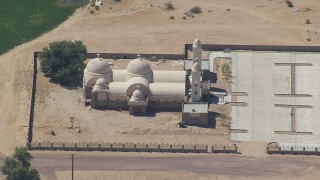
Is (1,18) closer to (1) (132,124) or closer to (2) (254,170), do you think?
(1) (132,124)

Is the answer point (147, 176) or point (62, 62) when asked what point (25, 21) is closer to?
point (62, 62)

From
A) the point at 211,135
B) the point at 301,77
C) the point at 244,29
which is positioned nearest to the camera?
the point at 211,135

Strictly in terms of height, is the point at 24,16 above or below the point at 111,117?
above

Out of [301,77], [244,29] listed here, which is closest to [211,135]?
[301,77]

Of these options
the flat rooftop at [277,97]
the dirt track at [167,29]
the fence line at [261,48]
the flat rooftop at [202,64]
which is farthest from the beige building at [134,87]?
the fence line at [261,48]

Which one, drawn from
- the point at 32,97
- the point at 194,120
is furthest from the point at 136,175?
the point at 32,97

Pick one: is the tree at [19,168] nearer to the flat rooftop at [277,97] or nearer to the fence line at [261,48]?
the flat rooftop at [277,97]
